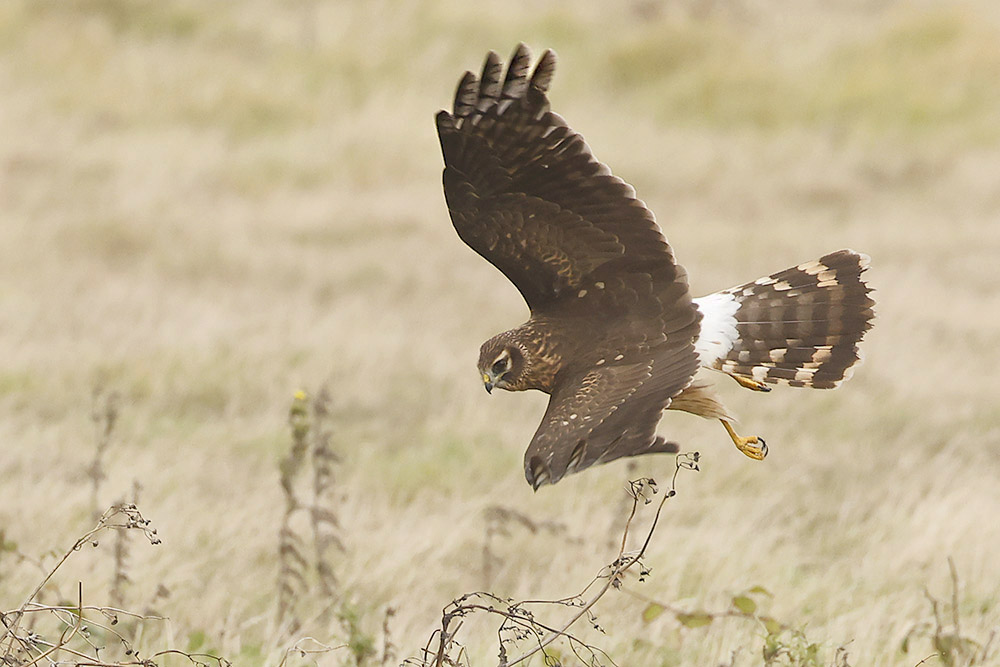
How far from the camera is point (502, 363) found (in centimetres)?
343

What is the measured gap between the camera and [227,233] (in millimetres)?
10102

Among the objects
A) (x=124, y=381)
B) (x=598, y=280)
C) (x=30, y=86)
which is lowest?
(x=598, y=280)

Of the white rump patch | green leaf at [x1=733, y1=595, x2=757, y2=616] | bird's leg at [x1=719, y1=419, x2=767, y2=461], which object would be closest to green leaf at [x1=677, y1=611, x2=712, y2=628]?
green leaf at [x1=733, y1=595, x2=757, y2=616]

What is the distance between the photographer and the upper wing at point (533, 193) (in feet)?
10.0

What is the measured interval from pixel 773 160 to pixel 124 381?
29.5 feet

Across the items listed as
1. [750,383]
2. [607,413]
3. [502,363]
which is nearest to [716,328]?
[750,383]

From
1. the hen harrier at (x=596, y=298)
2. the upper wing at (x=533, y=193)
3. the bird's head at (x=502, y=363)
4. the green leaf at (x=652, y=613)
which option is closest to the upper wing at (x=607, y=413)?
the hen harrier at (x=596, y=298)

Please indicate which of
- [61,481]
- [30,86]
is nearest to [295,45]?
[30,86]

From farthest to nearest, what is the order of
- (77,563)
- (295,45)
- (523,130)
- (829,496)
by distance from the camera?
1. (295,45)
2. (829,496)
3. (77,563)
4. (523,130)

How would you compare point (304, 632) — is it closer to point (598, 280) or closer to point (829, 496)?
point (598, 280)

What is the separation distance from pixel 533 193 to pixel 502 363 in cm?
48

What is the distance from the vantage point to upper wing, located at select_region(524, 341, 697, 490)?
2.69 meters

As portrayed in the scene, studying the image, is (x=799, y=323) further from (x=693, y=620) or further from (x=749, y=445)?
(x=693, y=620)

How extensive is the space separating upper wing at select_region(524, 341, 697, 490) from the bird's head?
16 cm
